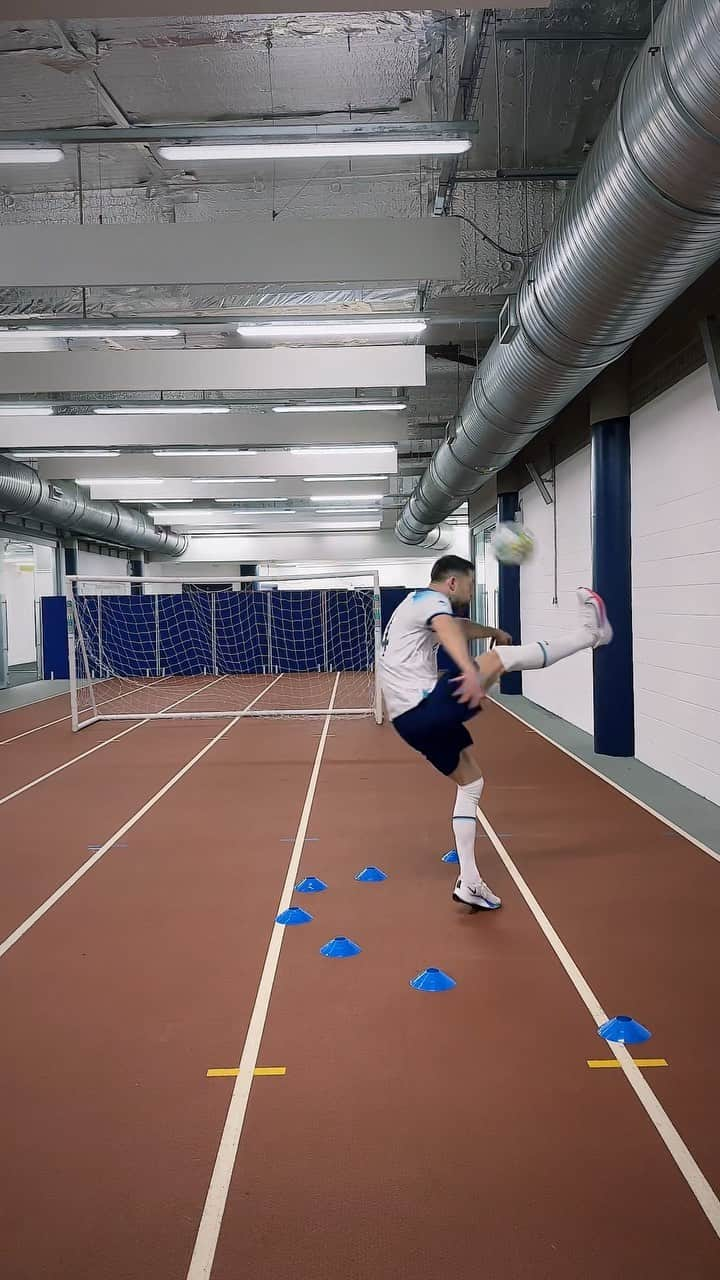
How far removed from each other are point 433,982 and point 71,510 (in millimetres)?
17226

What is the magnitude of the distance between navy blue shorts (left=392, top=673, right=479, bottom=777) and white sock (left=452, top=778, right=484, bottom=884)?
21 cm

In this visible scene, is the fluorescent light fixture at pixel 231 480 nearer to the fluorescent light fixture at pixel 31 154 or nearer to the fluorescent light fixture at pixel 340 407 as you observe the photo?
the fluorescent light fixture at pixel 340 407

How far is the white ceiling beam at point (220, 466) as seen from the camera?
45.3ft

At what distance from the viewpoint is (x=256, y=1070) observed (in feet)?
11.0

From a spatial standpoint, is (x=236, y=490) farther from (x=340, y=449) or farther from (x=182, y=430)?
(x=182, y=430)

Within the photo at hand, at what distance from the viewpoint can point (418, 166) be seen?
7602 mm

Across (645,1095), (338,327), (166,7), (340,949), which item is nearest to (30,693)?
(338,327)

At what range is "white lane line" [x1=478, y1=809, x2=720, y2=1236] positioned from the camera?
2.56 metres

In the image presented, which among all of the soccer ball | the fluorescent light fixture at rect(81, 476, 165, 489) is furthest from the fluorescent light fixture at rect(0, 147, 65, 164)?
the fluorescent light fixture at rect(81, 476, 165, 489)

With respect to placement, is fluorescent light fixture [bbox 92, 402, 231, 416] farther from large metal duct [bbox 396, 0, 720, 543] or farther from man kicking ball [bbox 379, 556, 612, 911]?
man kicking ball [bbox 379, 556, 612, 911]

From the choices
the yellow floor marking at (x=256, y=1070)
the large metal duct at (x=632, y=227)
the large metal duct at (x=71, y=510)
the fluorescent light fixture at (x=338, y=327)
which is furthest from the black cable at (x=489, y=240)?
the large metal duct at (x=71, y=510)

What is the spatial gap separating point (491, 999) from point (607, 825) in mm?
3270

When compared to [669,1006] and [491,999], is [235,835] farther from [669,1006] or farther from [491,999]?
[669,1006]

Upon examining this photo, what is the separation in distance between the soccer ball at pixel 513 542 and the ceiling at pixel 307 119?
2631 millimetres
